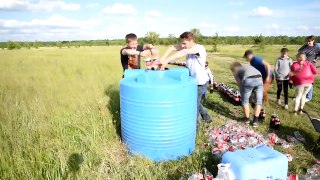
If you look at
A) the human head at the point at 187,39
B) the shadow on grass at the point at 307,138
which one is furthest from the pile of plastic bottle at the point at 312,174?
the human head at the point at 187,39

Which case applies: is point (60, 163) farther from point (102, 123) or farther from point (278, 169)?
point (278, 169)

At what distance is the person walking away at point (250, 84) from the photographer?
4.92 meters

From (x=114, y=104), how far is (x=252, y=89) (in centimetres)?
256

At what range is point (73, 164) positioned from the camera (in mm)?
3254

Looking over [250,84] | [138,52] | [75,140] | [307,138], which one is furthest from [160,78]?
[307,138]

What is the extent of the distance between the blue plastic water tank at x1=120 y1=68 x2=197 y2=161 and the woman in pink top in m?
3.31

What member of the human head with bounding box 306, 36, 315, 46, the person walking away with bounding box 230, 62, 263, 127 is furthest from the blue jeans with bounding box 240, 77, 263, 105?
the human head with bounding box 306, 36, 315, 46

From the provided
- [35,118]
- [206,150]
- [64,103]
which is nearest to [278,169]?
[206,150]

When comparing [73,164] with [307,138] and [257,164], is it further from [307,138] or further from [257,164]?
[307,138]

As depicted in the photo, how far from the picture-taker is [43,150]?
344 centimetres

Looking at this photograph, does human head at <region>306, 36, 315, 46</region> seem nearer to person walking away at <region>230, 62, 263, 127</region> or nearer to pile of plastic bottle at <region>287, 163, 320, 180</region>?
person walking away at <region>230, 62, 263, 127</region>

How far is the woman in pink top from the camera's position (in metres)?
5.71

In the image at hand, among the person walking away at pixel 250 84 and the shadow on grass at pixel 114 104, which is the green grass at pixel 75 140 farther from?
the person walking away at pixel 250 84

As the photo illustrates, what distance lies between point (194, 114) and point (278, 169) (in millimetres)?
1208
